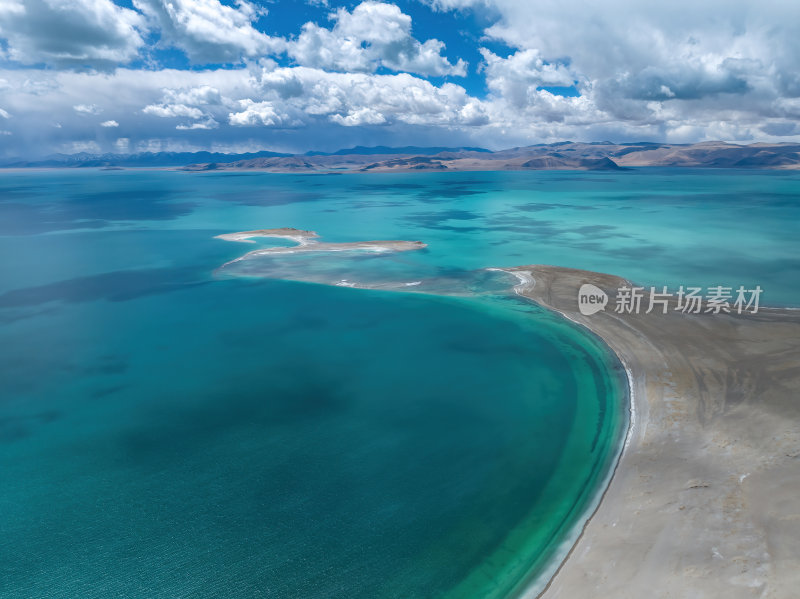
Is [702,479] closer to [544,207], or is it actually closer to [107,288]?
[107,288]

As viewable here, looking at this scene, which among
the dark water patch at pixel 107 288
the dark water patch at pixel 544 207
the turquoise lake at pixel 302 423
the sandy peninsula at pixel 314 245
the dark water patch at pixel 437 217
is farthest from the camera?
the dark water patch at pixel 544 207

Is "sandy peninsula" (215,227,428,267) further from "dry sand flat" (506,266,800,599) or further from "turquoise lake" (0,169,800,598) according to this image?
"dry sand flat" (506,266,800,599)

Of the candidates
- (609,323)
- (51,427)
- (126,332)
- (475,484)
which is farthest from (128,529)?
(609,323)

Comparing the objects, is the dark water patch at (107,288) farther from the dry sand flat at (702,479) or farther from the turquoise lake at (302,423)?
the dry sand flat at (702,479)

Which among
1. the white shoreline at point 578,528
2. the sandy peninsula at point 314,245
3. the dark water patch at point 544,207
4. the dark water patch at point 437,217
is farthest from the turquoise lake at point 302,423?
the dark water patch at point 544,207

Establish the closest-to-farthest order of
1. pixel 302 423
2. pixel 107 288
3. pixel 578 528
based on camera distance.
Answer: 1. pixel 578 528
2. pixel 302 423
3. pixel 107 288

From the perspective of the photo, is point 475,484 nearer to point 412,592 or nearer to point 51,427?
point 412,592

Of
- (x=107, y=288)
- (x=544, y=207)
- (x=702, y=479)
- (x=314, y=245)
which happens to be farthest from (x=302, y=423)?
(x=544, y=207)

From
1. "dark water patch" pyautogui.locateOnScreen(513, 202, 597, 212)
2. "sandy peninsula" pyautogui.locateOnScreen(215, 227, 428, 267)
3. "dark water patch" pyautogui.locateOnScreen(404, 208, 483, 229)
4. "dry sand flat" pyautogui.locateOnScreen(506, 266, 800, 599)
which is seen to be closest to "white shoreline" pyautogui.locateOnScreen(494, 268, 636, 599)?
"dry sand flat" pyautogui.locateOnScreen(506, 266, 800, 599)
